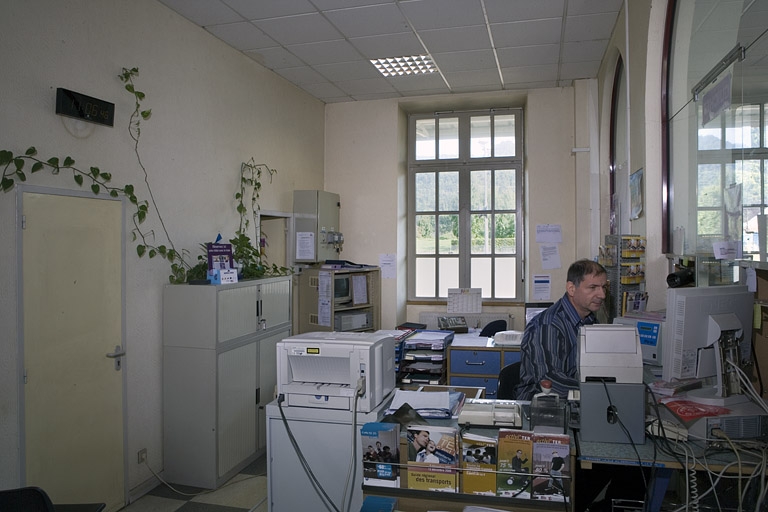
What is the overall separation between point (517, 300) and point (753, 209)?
13.8 ft

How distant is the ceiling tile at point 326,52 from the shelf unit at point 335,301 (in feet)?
6.64

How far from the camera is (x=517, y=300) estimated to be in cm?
623

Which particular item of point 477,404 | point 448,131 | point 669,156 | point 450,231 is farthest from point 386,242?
point 477,404

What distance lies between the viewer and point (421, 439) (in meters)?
2.00

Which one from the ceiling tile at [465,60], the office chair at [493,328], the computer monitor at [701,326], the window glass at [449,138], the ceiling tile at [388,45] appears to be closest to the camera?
the computer monitor at [701,326]

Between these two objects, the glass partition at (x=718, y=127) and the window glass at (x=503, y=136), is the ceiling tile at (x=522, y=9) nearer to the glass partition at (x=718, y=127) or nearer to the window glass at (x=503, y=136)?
the glass partition at (x=718, y=127)

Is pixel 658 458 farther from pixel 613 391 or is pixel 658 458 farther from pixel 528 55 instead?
pixel 528 55

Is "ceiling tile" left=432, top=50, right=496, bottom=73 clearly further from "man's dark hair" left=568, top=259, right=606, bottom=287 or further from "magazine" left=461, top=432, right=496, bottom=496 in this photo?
"magazine" left=461, top=432, right=496, bottom=496

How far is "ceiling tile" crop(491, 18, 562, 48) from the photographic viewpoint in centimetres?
415

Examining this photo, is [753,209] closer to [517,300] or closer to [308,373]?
[308,373]

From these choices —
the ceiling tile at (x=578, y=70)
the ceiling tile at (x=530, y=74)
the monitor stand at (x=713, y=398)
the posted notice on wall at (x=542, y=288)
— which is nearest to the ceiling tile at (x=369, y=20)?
the ceiling tile at (x=530, y=74)

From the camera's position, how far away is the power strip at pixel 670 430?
2064 millimetres

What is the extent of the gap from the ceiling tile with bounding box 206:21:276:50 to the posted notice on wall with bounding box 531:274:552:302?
3613 mm

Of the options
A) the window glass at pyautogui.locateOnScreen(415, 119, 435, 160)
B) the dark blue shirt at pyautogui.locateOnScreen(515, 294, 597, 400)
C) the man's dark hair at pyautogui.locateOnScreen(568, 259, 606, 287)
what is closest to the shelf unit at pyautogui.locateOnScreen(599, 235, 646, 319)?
the man's dark hair at pyautogui.locateOnScreen(568, 259, 606, 287)
